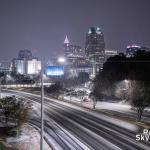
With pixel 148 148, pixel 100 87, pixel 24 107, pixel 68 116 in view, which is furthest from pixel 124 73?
pixel 148 148

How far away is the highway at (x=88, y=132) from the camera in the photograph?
29828 mm

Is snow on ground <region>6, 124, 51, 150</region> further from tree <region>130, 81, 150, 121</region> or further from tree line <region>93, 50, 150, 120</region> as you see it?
tree line <region>93, 50, 150, 120</region>

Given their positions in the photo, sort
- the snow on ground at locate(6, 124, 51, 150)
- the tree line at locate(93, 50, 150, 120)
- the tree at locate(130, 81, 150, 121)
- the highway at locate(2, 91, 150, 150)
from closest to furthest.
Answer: the snow on ground at locate(6, 124, 51, 150)
the highway at locate(2, 91, 150, 150)
the tree at locate(130, 81, 150, 121)
the tree line at locate(93, 50, 150, 120)

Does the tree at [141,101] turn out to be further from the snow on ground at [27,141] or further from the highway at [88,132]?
the snow on ground at [27,141]

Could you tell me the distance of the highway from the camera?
29828 mm

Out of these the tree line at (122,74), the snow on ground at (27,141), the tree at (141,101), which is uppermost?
the tree line at (122,74)

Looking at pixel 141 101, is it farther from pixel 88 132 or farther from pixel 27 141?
pixel 27 141

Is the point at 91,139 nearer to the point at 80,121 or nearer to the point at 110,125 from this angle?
the point at 110,125

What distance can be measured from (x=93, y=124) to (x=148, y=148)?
12.9m

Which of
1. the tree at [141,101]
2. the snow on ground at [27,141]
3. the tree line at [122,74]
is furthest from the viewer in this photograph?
the tree line at [122,74]

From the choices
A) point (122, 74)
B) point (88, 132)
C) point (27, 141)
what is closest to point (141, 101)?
point (88, 132)

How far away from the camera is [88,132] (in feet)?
118

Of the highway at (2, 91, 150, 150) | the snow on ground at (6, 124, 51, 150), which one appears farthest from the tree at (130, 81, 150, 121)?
the snow on ground at (6, 124, 51, 150)

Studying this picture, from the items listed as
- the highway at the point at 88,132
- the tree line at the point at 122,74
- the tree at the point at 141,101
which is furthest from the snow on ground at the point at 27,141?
the tree line at the point at 122,74
